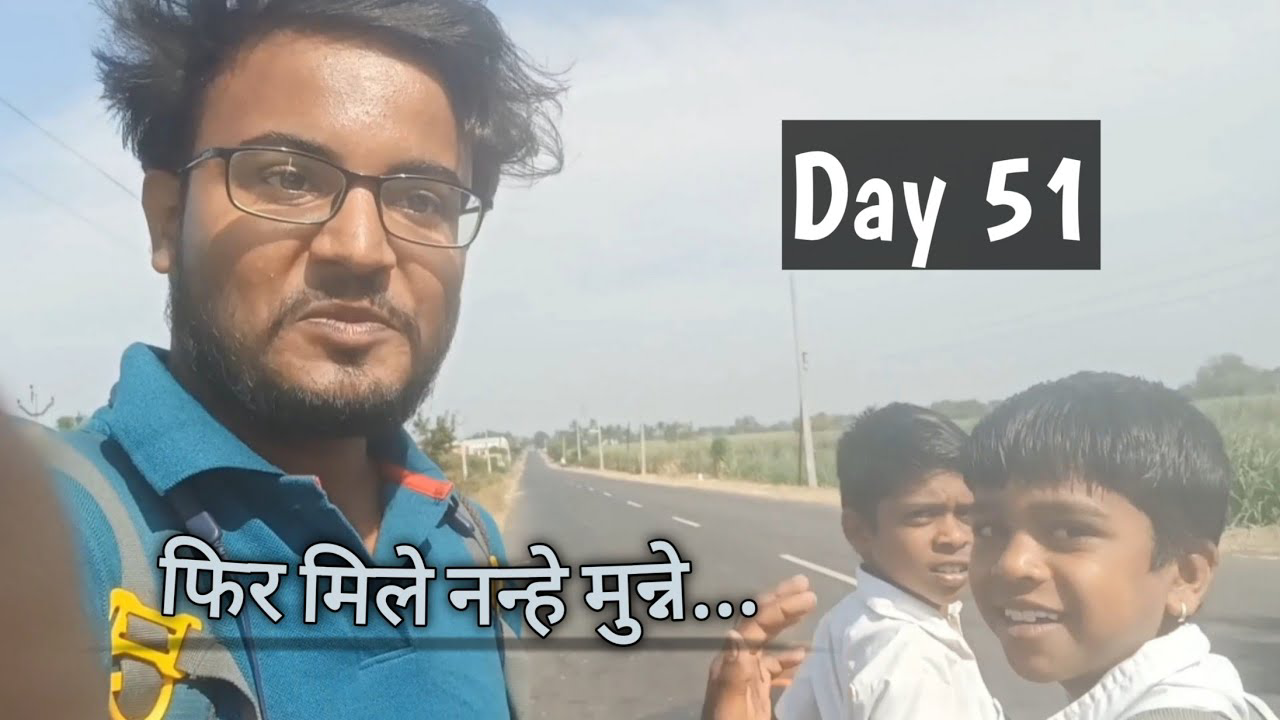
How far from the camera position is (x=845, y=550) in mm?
1572

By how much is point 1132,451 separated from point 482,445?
895 millimetres

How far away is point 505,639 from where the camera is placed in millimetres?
1644

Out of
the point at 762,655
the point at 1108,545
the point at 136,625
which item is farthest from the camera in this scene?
the point at 762,655

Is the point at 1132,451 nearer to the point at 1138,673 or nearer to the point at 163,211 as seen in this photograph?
the point at 1138,673

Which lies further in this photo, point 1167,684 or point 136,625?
point 1167,684

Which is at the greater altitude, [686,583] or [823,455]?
[823,455]

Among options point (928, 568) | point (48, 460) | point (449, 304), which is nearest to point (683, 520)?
point (928, 568)

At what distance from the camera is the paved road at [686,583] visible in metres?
1.54

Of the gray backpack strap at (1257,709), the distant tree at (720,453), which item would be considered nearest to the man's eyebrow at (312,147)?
the distant tree at (720,453)

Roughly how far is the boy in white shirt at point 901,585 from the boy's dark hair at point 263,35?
601mm

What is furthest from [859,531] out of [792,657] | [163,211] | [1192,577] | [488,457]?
[163,211]

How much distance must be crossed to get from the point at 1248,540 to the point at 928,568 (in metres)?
0.43

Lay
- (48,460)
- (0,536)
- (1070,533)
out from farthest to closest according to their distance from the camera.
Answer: (1070,533) < (48,460) < (0,536)

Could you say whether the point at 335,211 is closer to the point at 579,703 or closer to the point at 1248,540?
the point at 579,703
